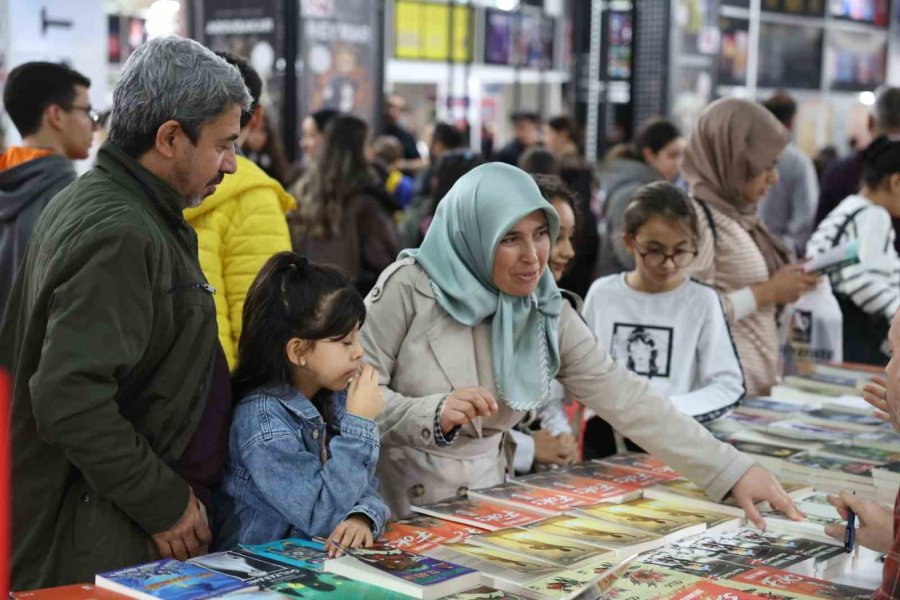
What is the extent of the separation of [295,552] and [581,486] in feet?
2.66

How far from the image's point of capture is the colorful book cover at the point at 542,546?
202 cm

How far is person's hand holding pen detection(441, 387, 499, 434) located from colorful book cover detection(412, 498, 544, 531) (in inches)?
7.2

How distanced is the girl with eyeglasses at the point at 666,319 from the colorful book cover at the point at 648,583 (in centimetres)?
123

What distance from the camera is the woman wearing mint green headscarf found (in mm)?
2439

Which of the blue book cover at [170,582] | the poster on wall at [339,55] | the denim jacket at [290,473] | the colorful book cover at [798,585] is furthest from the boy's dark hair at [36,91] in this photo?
the poster on wall at [339,55]

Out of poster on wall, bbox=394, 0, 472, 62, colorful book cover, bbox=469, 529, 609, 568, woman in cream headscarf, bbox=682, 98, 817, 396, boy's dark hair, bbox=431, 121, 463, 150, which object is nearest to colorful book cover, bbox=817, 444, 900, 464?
woman in cream headscarf, bbox=682, 98, 817, 396

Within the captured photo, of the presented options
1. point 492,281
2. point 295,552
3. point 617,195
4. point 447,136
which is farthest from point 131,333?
point 447,136

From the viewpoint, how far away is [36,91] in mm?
3508

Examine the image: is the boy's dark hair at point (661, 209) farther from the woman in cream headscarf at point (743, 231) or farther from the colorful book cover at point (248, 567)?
the colorful book cover at point (248, 567)

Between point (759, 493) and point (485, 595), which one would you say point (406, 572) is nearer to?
point (485, 595)

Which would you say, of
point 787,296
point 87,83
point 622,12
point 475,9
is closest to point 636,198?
point 787,296

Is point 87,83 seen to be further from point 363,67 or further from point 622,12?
point 622,12

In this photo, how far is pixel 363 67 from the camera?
24.9 ft

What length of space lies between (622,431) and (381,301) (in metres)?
0.65
